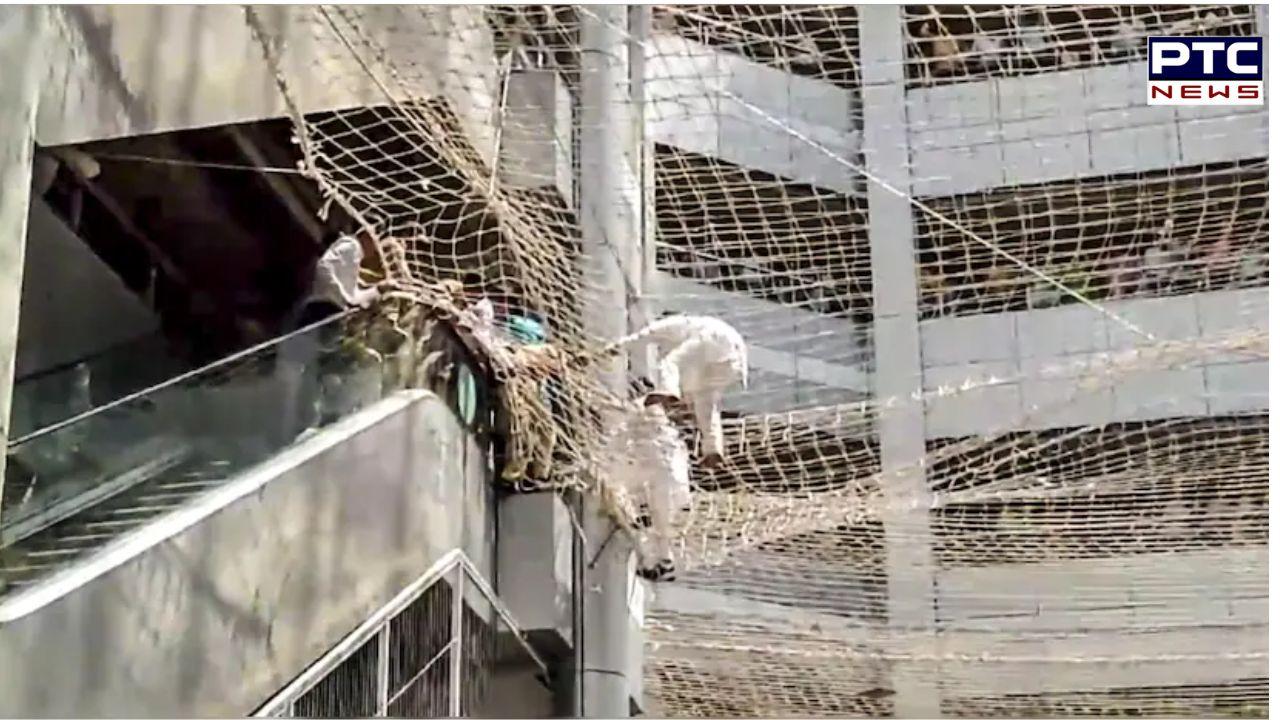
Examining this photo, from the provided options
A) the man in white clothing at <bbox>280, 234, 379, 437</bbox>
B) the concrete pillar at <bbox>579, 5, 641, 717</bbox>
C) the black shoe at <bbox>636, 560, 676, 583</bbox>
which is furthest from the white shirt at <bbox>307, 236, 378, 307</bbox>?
the black shoe at <bbox>636, 560, 676, 583</bbox>

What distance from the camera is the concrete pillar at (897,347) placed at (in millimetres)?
3422

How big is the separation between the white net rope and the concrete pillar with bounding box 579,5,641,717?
0.11ft

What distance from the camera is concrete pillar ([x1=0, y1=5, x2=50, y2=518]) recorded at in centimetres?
219

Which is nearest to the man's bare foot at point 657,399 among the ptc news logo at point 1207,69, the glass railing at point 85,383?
the glass railing at point 85,383

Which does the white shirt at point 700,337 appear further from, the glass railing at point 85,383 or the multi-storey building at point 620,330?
the glass railing at point 85,383

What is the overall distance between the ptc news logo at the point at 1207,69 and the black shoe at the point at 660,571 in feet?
4.60

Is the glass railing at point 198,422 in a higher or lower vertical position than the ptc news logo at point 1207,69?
lower

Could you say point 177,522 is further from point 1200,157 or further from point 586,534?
point 1200,157

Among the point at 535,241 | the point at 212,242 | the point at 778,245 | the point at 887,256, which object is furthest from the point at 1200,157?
the point at 212,242

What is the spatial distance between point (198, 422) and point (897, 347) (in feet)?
12.0

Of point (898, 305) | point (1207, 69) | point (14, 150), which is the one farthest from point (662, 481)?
point (898, 305)

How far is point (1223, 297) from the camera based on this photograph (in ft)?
15.5

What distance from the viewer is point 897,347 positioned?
586 cm

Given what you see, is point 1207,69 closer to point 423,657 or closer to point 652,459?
point 652,459
